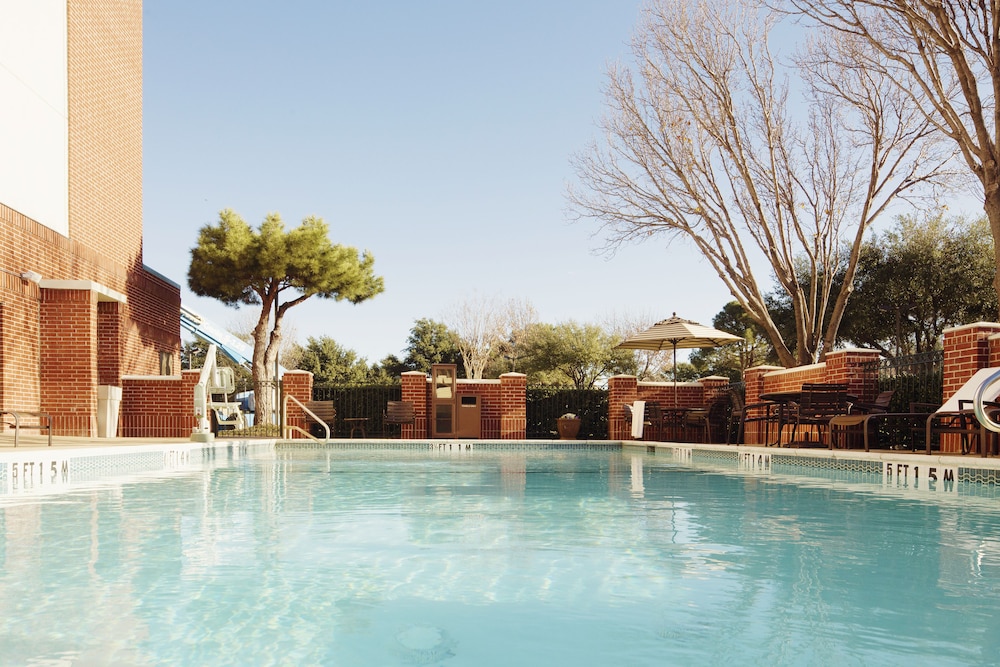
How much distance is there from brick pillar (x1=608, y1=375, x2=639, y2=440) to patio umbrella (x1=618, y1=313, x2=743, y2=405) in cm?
154

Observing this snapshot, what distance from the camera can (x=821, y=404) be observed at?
37.6 feet

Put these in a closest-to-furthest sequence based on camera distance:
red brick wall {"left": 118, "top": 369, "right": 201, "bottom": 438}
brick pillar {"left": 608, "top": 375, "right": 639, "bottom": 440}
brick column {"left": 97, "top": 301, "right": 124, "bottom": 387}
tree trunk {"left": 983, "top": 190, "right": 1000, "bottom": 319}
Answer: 1. tree trunk {"left": 983, "top": 190, "right": 1000, "bottom": 319}
2. brick column {"left": 97, "top": 301, "right": 124, "bottom": 387}
3. red brick wall {"left": 118, "top": 369, "right": 201, "bottom": 438}
4. brick pillar {"left": 608, "top": 375, "right": 639, "bottom": 440}

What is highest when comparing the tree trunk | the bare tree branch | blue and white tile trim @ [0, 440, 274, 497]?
the bare tree branch

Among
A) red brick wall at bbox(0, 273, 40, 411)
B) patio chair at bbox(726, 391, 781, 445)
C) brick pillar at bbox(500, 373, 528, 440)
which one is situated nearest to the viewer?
red brick wall at bbox(0, 273, 40, 411)

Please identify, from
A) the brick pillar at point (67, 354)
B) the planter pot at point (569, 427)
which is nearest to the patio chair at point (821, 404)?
the planter pot at point (569, 427)

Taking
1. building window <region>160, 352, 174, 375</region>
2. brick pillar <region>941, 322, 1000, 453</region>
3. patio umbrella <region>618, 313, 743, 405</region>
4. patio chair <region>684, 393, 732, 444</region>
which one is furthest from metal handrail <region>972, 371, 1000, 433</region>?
building window <region>160, 352, 174, 375</region>

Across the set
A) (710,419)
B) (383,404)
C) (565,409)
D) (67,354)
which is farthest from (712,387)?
(67,354)

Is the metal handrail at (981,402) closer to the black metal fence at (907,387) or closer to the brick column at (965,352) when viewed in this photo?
the brick column at (965,352)

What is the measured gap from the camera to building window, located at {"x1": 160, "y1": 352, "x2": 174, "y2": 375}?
20.6m

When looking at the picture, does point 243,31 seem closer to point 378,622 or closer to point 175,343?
point 175,343

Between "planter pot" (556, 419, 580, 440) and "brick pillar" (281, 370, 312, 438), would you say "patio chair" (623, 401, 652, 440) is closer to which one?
"planter pot" (556, 419, 580, 440)

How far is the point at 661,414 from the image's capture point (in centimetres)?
1725

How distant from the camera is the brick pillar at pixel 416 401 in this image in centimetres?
1912

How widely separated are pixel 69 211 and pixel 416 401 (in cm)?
822
